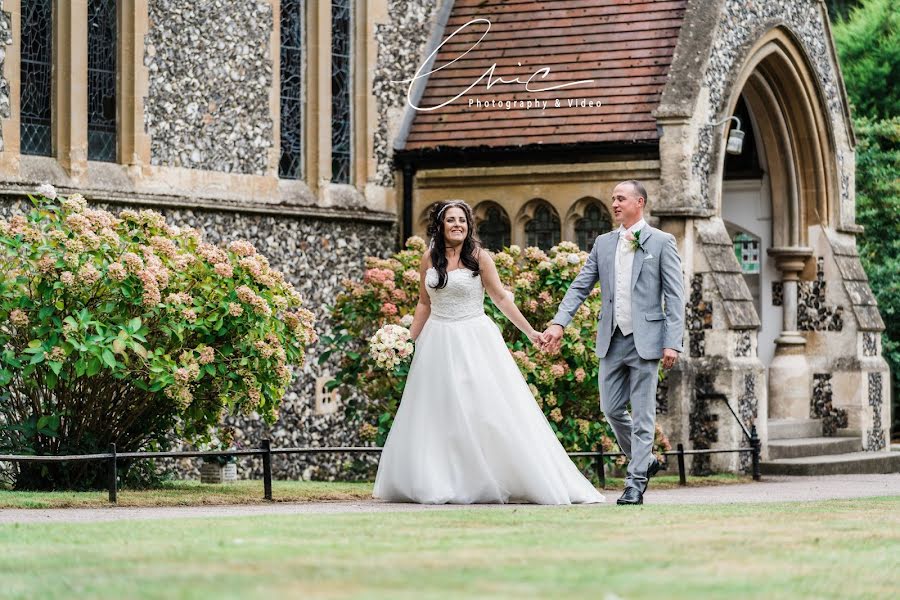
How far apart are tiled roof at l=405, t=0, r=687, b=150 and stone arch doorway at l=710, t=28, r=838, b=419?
7.98 ft

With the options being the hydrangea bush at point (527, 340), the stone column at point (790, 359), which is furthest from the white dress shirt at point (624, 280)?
the stone column at point (790, 359)

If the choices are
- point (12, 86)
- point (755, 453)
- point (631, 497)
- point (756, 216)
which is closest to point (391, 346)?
point (631, 497)

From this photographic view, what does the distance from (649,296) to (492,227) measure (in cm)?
770

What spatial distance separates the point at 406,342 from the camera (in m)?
11.9

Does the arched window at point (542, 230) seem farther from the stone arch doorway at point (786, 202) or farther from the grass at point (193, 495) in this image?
the grass at point (193, 495)

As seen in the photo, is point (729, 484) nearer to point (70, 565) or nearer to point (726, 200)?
point (726, 200)

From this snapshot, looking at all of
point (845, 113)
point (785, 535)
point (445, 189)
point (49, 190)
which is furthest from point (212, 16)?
point (785, 535)

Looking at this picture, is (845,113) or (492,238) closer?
(492,238)

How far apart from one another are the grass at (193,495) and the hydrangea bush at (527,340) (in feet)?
4.31

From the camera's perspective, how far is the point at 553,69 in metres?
18.1

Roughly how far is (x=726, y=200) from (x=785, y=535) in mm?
13152

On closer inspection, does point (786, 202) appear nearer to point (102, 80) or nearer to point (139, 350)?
point (102, 80)

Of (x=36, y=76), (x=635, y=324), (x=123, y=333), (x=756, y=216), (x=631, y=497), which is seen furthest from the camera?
(x=756, y=216)

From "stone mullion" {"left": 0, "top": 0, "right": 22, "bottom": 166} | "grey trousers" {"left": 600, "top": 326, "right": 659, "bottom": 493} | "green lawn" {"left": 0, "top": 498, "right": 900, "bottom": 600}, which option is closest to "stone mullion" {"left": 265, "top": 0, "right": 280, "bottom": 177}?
"stone mullion" {"left": 0, "top": 0, "right": 22, "bottom": 166}
